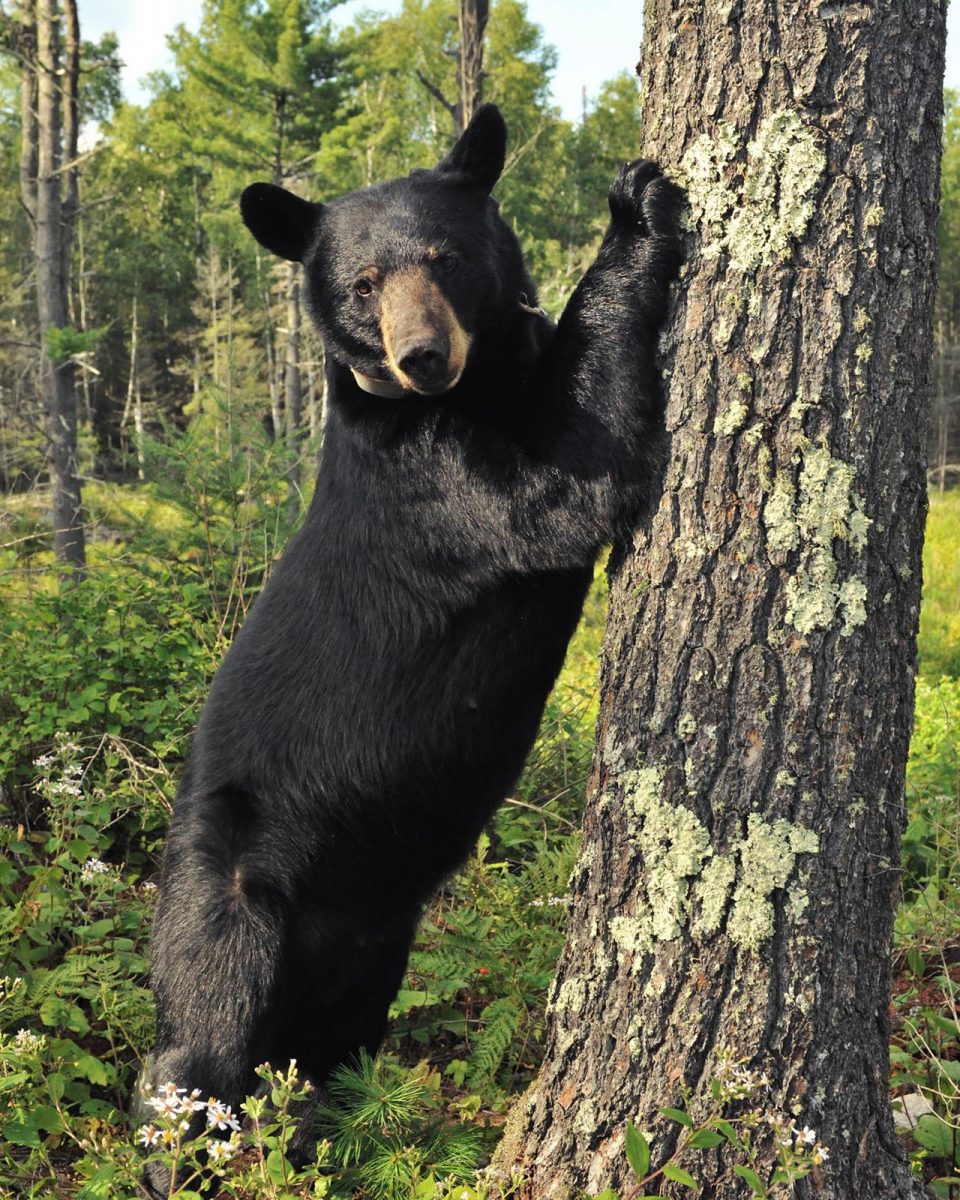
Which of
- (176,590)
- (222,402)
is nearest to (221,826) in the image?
(176,590)

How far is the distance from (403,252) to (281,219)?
19.1 inches

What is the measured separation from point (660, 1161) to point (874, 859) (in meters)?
0.78


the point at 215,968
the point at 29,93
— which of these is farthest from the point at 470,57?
the point at 215,968

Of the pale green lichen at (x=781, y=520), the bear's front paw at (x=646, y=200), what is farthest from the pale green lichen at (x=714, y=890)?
the bear's front paw at (x=646, y=200)

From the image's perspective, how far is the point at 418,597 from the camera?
2.88 meters

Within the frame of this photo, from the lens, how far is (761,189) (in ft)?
7.12

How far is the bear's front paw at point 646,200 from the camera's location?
2.36 meters

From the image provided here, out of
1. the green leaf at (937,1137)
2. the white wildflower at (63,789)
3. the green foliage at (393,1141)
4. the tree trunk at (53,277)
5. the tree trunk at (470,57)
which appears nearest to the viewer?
the green foliage at (393,1141)

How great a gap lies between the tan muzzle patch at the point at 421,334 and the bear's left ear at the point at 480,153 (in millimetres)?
518

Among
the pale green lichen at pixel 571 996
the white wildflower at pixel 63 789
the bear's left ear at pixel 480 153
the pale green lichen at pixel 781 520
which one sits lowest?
the pale green lichen at pixel 571 996

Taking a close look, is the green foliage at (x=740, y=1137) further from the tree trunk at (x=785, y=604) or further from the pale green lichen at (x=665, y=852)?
the pale green lichen at (x=665, y=852)

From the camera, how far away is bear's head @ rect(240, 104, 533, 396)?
3.17 meters

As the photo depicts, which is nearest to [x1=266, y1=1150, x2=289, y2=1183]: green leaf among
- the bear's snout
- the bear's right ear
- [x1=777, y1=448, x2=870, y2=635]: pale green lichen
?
[x1=777, y1=448, x2=870, y2=635]: pale green lichen

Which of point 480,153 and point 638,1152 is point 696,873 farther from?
point 480,153
